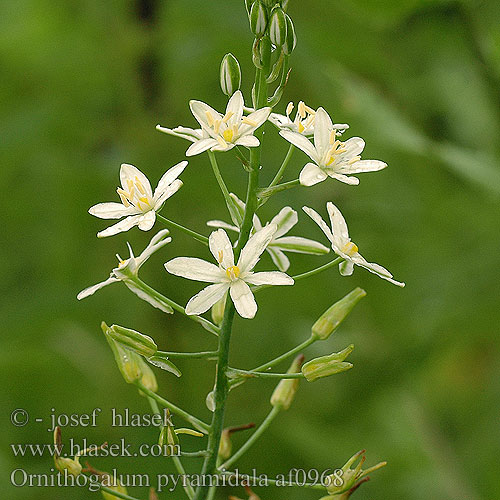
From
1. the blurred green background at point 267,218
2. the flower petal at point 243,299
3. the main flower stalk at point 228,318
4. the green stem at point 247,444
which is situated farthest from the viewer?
the blurred green background at point 267,218

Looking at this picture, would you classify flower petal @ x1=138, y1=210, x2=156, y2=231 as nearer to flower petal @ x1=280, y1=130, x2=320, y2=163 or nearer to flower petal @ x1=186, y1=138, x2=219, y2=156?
flower petal @ x1=186, y1=138, x2=219, y2=156

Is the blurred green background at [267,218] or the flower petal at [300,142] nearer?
the flower petal at [300,142]

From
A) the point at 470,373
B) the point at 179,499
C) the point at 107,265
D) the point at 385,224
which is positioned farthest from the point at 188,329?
the point at 470,373

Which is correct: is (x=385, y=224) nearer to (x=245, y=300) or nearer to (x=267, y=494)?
(x=267, y=494)

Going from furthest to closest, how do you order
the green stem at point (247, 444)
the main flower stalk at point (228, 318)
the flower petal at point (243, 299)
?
the green stem at point (247, 444)
the main flower stalk at point (228, 318)
the flower petal at point (243, 299)

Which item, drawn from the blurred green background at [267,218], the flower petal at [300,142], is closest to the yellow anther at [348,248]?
the flower petal at [300,142]

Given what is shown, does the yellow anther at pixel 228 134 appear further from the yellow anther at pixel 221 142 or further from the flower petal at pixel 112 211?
the flower petal at pixel 112 211

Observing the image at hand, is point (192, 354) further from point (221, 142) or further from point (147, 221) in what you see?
point (221, 142)
